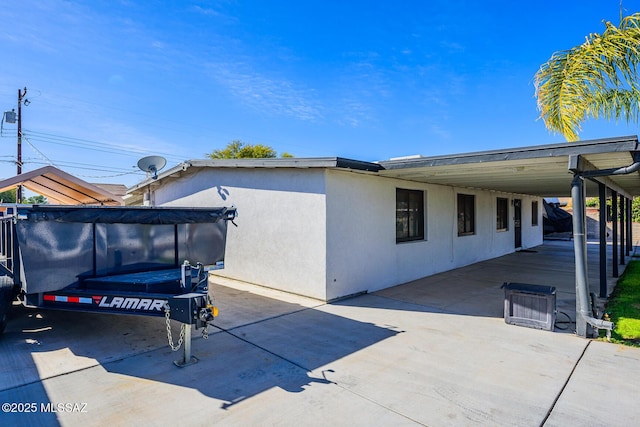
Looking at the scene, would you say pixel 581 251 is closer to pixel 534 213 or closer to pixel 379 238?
pixel 379 238

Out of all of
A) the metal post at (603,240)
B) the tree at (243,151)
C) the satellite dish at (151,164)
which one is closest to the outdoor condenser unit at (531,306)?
the metal post at (603,240)

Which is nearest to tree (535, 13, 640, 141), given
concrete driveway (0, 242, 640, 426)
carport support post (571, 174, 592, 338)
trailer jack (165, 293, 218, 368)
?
carport support post (571, 174, 592, 338)

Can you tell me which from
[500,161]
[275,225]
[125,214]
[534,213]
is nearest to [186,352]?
[125,214]

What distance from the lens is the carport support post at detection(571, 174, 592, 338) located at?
4715mm

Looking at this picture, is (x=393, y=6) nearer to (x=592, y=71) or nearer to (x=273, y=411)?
(x=592, y=71)

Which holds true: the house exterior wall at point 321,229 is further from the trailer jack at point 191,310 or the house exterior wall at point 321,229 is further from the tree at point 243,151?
the tree at point 243,151

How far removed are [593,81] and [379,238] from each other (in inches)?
214

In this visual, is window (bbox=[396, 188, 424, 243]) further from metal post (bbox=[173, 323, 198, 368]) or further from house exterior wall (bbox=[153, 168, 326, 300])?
metal post (bbox=[173, 323, 198, 368])

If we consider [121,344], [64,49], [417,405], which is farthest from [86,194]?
[417,405]

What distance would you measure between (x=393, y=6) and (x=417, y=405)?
410 inches

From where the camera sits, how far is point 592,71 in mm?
6730

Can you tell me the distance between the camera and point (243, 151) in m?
27.3

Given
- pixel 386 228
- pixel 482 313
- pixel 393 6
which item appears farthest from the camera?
pixel 393 6

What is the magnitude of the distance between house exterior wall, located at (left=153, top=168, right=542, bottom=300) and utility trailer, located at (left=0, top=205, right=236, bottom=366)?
7.62ft
